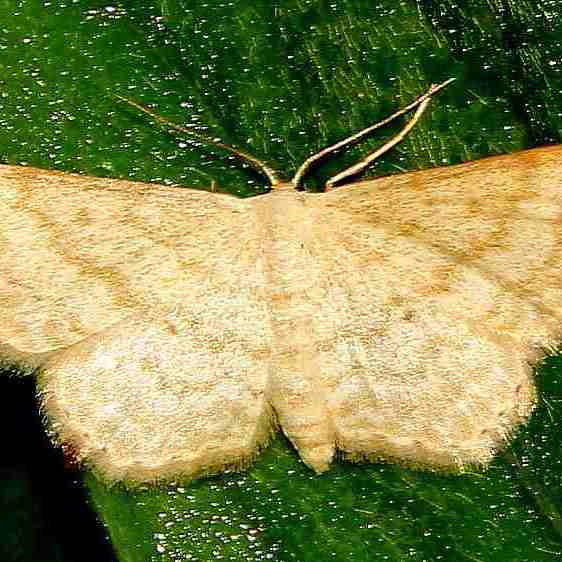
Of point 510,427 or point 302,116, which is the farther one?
point 302,116

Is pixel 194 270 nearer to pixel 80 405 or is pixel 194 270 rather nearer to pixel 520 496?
pixel 80 405

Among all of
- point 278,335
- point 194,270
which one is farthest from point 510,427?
point 194,270

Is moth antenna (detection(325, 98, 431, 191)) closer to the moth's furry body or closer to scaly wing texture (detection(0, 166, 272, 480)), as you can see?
the moth's furry body

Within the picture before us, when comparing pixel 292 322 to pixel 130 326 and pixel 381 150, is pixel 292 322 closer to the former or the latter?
pixel 130 326

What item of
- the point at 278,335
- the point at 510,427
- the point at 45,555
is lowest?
the point at 45,555

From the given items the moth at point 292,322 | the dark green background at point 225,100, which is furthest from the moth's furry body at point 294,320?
the dark green background at point 225,100

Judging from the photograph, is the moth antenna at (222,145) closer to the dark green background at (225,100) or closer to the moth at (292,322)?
the dark green background at (225,100)

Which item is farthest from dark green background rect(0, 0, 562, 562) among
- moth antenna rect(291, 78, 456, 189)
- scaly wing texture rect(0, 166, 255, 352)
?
scaly wing texture rect(0, 166, 255, 352)
